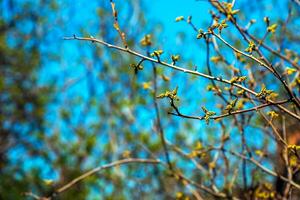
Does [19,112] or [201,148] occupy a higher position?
[19,112]

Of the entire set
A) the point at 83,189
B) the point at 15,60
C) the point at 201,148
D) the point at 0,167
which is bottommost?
the point at 201,148

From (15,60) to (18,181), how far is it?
3635mm

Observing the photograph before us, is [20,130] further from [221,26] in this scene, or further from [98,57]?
[221,26]

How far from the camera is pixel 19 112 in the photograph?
12.4m

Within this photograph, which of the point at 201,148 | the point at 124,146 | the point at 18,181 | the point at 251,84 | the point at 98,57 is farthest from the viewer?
the point at 98,57

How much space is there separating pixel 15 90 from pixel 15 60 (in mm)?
865

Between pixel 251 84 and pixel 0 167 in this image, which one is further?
pixel 0 167

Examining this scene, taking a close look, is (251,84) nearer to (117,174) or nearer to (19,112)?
(117,174)

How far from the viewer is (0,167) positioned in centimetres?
1134

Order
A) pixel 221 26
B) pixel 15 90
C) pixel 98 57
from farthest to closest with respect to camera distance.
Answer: pixel 98 57 < pixel 15 90 < pixel 221 26

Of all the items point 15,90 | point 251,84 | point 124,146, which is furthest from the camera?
point 15,90

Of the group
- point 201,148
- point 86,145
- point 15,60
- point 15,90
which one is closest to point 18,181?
point 86,145

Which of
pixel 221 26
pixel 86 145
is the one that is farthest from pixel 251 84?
pixel 86 145

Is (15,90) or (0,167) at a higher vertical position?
(15,90)
